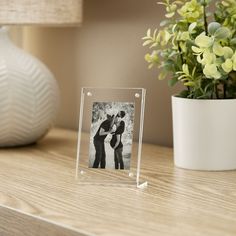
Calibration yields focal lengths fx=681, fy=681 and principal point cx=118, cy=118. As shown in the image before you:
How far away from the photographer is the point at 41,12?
1.33 metres

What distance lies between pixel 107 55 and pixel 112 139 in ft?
1.78

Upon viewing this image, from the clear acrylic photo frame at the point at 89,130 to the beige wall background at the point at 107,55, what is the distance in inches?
13.6

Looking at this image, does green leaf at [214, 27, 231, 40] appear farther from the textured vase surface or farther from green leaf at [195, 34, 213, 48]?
the textured vase surface

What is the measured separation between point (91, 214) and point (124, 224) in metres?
0.06

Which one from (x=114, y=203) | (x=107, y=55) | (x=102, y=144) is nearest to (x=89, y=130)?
(x=102, y=144)

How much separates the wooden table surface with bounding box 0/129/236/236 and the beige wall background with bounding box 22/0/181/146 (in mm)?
236

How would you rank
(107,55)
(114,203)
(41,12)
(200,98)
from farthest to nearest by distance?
(107,55) → (41,12) → (200,98) → (114,203)

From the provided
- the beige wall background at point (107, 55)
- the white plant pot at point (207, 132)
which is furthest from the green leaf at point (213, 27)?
the beige wall background at point (107, 55)

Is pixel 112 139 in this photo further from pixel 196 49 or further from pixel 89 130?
pixel 196 49

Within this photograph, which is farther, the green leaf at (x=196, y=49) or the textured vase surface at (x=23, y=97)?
the textured vase surface at (x=23, y=97)

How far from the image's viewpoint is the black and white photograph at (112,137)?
3.54 ft

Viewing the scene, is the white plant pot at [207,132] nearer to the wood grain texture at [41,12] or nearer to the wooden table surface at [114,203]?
the wooden table surface at [114,203]

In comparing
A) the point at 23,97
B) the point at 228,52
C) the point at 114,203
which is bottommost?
the point at 114,203

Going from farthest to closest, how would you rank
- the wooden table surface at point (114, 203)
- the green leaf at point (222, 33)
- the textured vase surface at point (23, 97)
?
the textured vase surface at point (23, 97) < the green leaf at point (222, 33) < the wooden table surface at point (114, 203)
